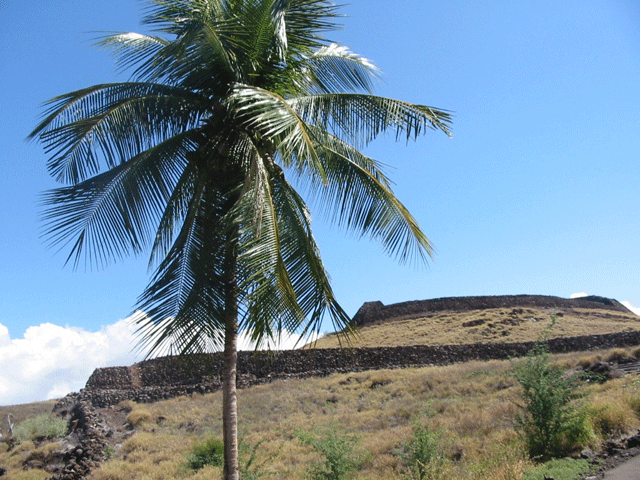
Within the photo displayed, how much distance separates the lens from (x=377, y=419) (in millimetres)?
15469

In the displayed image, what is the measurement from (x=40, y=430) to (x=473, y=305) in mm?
33611

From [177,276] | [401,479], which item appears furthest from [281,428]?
[177,276]

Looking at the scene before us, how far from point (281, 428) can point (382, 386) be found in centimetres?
568

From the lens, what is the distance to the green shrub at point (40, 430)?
61.5ft

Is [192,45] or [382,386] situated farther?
[382,386]

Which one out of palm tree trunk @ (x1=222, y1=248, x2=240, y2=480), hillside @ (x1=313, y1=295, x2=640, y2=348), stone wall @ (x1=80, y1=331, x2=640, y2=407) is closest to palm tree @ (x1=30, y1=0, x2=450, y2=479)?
palm tree trunk @ (x1=222, y1=248, x2=240, y2=480)

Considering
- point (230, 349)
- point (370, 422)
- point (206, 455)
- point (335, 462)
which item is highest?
point (230, 349)

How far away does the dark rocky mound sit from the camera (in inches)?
1715

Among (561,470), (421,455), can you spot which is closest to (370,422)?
(421,455)

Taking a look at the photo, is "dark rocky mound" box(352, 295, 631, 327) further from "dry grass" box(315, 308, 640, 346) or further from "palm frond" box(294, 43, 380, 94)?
"palm frond" box(294, 43, 380, 94)

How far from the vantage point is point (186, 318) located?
18.5ft

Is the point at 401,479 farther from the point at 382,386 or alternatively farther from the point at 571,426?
the point at 382,386

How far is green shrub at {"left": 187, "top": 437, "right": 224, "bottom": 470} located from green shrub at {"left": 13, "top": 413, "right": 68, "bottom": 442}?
7.96 m

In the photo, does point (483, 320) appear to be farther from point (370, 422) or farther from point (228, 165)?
point (228, 165)
